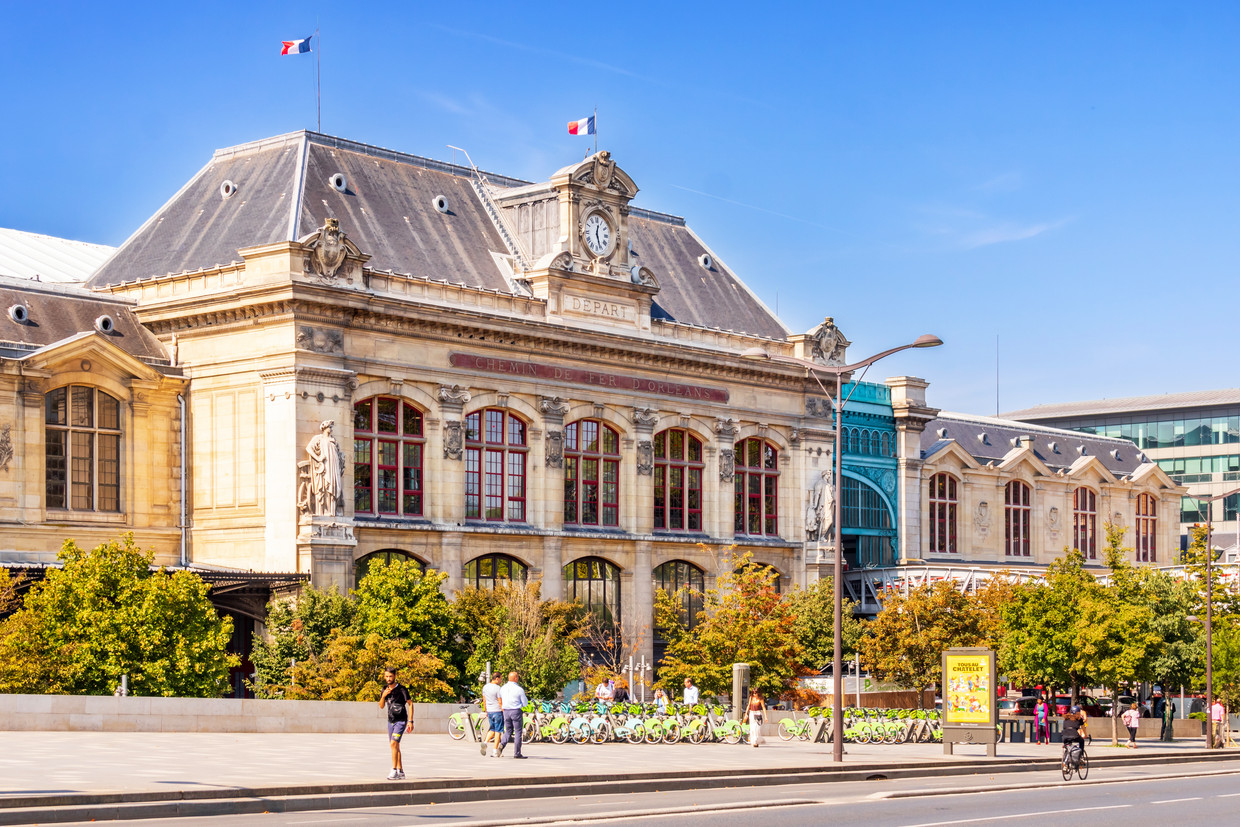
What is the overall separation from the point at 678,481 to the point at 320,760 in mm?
40429

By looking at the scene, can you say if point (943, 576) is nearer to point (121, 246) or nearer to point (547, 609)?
point (547, 609)

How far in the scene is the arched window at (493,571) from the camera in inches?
2596

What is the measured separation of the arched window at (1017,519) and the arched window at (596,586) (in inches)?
1403

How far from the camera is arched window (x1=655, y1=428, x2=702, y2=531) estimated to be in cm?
7381

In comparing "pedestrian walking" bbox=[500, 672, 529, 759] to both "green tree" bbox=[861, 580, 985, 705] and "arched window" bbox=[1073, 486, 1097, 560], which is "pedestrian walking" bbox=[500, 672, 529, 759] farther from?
"arched window" bbox=[1073, 486, 1097, 560]

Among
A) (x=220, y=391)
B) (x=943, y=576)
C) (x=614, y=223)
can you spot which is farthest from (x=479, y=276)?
(x=943, y=576)

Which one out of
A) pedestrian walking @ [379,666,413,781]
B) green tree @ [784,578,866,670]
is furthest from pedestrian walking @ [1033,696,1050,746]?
pedestrian walking @ [379,666,413,781]

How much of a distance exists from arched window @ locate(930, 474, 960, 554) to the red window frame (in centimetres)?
2352

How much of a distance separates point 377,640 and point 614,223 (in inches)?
1007

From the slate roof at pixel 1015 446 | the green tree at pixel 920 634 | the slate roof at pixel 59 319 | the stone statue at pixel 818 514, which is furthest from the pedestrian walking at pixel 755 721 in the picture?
the slate roof at pixel 1015 446

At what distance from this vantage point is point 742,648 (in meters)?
59.9

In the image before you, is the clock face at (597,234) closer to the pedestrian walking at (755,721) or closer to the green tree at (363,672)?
the green tree at (363,672)

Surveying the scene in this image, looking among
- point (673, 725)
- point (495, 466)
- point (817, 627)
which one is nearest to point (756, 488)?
point (817, 627)

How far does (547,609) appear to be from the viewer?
64.2 metres
